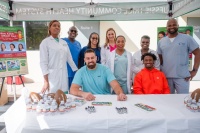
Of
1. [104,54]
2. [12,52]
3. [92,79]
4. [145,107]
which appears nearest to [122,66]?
[104,54]

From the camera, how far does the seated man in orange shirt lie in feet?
7.89

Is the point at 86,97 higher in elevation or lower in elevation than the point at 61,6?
lower

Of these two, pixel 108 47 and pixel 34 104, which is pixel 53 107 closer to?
pixel 34 104

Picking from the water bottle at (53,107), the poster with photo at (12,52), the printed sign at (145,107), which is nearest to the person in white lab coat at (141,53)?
the printed sign at (145,107)

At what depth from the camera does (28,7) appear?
360cm

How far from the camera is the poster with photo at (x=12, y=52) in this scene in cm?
350

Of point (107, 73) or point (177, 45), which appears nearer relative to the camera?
point (107, 73)

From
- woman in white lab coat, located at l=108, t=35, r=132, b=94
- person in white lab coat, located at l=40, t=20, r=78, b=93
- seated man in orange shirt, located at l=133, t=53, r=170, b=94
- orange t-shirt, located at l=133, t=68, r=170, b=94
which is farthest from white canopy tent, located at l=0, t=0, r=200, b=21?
orange t-shirt, located at l=133, t=68, r=170, b=94

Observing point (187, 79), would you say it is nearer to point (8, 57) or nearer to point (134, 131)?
point (134, 131)

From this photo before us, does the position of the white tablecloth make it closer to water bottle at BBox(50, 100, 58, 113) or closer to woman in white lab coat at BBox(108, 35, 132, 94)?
water bottle at BBox(50, 100, 58, 113)

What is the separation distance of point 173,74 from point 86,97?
1.55 meters

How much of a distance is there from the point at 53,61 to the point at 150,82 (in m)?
1.42

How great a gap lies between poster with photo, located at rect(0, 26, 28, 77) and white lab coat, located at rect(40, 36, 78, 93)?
3.88 feet

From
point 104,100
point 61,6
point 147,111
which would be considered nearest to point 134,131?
point 147,111
